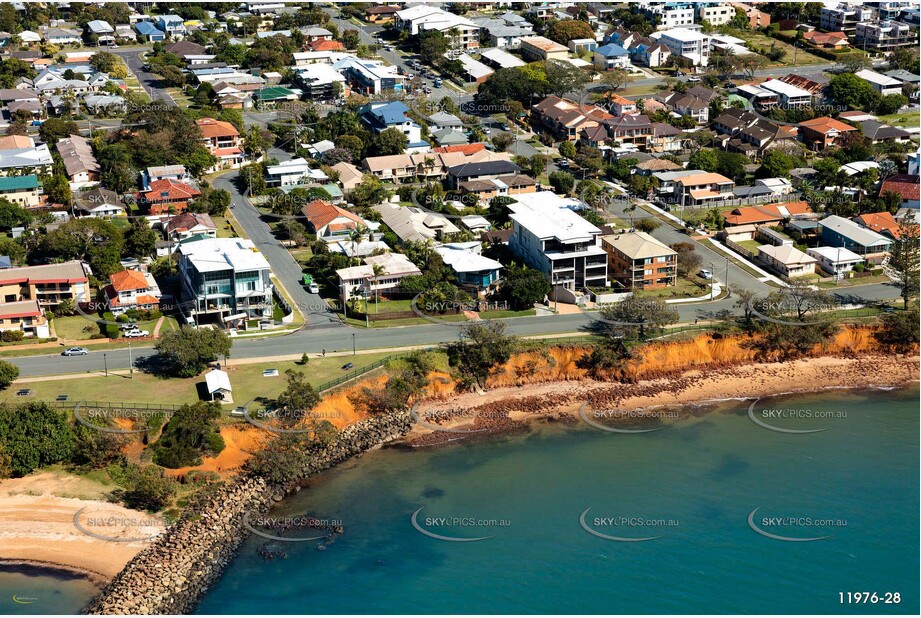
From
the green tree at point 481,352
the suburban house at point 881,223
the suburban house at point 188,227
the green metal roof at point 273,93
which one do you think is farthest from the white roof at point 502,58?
the green tree at point 481,352

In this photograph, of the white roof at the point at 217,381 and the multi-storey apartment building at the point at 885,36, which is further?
the multi-storey apartment building at the point at 885,36

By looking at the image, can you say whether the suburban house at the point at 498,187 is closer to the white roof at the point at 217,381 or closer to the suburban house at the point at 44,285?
the suburban house at the point at 44,285

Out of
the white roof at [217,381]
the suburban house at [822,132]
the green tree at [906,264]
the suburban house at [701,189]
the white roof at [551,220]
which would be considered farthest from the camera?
the suburban house at [822,132]

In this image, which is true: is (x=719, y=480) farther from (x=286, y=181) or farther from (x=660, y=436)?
(x=286, y=181)

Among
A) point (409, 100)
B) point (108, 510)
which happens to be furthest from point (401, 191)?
point (108, 510)

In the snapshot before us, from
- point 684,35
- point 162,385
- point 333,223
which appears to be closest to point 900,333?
point 333,223

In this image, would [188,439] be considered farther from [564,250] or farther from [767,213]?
[767,213]

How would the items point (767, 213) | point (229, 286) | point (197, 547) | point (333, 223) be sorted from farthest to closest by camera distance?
point (767, 213)
point (333, 223)
point (229, 286)
point (197, 547)
